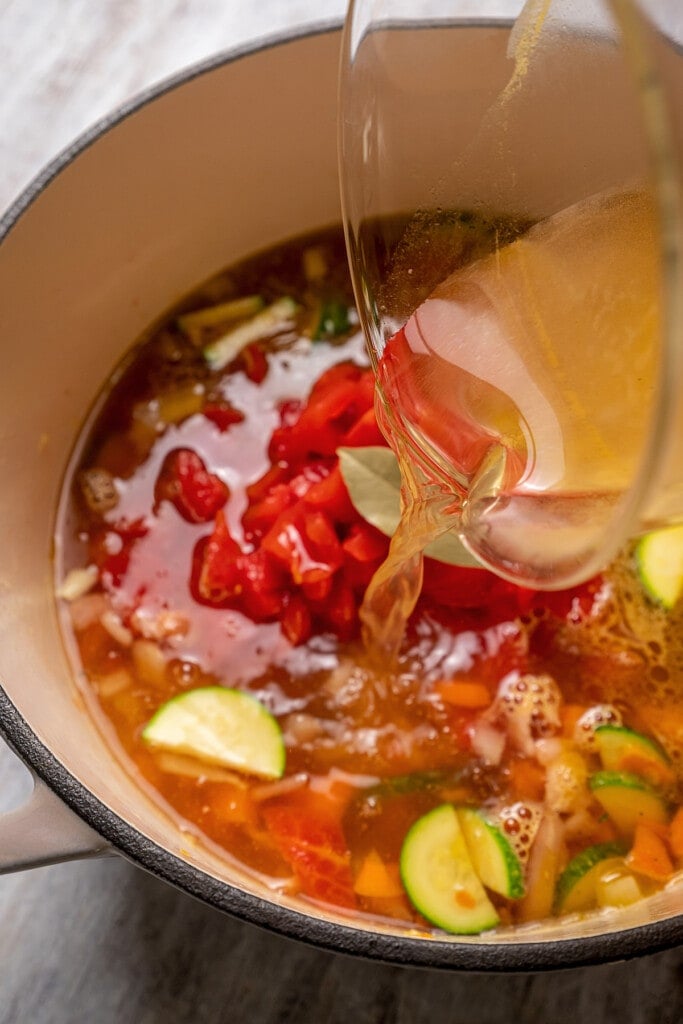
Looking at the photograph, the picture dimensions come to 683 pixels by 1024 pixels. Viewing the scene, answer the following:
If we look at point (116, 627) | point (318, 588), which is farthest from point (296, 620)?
point (116, 627)

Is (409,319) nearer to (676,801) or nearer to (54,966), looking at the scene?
(676,801)

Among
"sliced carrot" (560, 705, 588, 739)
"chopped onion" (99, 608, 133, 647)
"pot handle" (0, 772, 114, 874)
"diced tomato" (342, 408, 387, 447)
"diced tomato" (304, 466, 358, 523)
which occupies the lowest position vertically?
"sliced carrot" (560, 705, 588, 739)

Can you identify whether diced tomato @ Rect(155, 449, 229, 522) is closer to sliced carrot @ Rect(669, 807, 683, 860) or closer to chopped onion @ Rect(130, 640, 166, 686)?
chopped onion @ Rect(130, 640, 166, 686)

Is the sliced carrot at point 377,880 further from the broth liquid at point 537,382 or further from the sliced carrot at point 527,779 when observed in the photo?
the broth liquid at point 537,382

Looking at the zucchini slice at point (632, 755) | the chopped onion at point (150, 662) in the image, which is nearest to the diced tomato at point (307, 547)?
the chopped onion at point (150, 662)

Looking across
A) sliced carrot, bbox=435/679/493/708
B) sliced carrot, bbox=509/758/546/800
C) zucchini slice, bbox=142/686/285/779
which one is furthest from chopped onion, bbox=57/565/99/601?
sliced carrot, bbox=509/758/546/800

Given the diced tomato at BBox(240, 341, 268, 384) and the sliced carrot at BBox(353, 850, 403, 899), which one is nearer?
the sliced carrot at BBox(353, 850, 403, 899)

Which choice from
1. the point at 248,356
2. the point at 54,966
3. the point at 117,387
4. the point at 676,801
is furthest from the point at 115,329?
the point at 676,801

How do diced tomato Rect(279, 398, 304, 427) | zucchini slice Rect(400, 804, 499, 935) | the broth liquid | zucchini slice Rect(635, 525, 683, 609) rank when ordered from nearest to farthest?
the broth liquid
zucchini slice Rect(400, 804, 499, 935)
zucchini slice Rect(635, 525, 683, 609)
diced tomato Rect(279, 398, 304, 427)

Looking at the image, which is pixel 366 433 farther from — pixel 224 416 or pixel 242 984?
pixel 242 984
